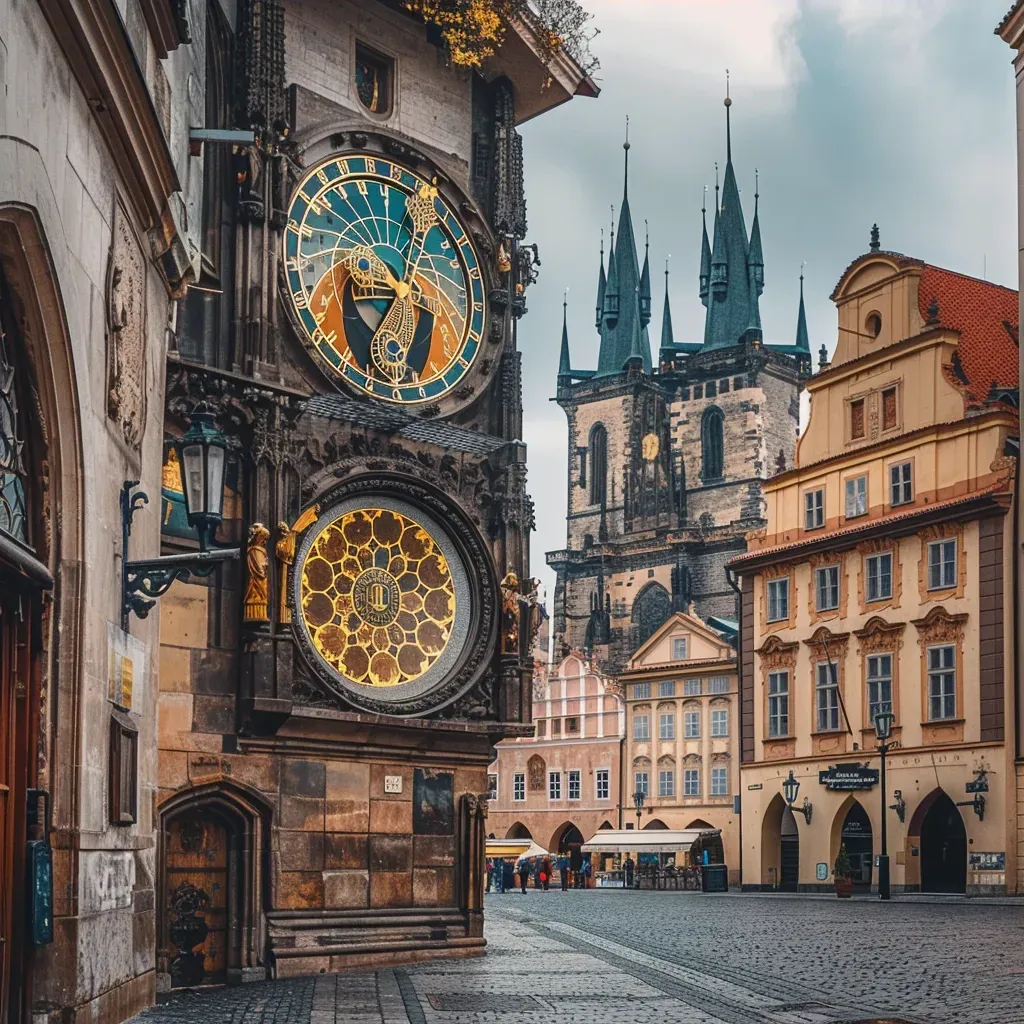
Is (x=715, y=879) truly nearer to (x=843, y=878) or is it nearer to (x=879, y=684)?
(x=879, y=684)

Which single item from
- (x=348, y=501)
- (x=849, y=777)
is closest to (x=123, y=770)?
(x=348, y=501)

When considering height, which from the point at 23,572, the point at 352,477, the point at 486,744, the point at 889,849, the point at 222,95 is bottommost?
the point at 889,849

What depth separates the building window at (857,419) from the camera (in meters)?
47.1

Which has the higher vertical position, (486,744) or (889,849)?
(486,744)

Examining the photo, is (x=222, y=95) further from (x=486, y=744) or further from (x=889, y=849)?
(x=889, y=849)

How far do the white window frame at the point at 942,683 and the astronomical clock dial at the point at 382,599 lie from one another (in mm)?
25161

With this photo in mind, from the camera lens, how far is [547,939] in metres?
25.0

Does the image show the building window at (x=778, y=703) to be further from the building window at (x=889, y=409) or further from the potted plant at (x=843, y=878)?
the building window at (x=889, y=409)

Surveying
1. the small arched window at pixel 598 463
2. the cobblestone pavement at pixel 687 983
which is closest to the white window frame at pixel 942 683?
the cobblestone pavement at pixel 687 983

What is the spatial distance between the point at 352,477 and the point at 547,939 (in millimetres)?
8923

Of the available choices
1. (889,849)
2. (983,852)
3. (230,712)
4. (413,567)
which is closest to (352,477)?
(413,567)

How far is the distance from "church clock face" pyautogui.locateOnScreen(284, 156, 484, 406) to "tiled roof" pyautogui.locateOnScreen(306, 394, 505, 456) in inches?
12.7

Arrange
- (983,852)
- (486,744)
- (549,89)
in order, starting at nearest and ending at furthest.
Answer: (486,744) < (549,89) < (983,852)

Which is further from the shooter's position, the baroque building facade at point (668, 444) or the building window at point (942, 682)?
the baroque building facade at point (668, 444)
